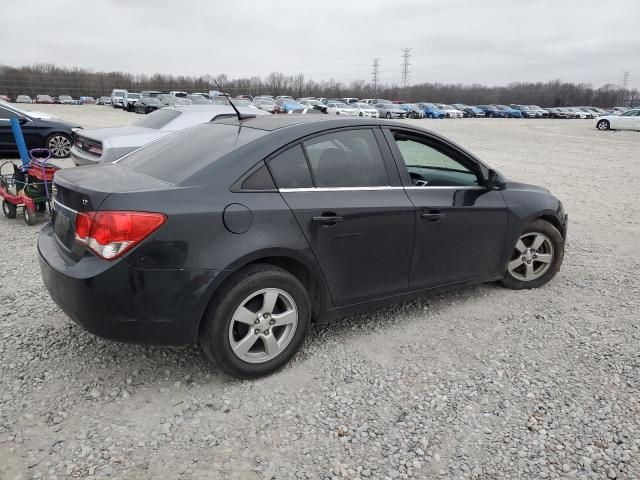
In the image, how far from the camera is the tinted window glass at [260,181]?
9.80ft

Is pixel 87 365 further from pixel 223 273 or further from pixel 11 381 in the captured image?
pixel 223 273

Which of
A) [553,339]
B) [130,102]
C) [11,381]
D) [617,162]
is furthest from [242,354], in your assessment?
[130,102]

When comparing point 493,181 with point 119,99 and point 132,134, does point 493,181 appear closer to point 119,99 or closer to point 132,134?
point 132,134

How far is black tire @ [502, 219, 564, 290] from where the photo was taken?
456cm

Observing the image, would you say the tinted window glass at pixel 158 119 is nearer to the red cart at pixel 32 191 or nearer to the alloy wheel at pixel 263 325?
the red cart at pixel 32 191

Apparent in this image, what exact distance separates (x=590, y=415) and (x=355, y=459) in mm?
1452

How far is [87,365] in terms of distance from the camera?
10.5 feet

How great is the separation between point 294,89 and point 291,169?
96.9m

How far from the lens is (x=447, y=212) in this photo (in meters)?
3.80

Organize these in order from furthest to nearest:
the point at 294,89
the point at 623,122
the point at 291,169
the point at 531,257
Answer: the point at 294,89
the point at 623,122
the point at 531,257
the point at 291,169

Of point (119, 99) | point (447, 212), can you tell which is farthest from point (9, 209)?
point (119, 99)

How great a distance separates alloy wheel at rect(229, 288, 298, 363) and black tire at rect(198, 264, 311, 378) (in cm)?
3

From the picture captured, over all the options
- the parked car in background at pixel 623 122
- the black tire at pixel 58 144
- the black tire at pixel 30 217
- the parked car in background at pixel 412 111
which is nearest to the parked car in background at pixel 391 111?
the parked car in background at pixel 412 111

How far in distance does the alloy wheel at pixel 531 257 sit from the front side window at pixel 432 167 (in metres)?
0.84
